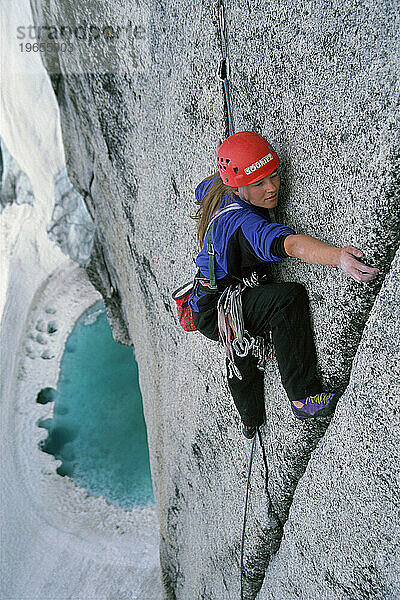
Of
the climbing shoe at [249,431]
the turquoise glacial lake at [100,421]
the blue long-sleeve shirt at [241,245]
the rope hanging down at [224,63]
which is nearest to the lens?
the blue long-sleeve shirt at [241,245]

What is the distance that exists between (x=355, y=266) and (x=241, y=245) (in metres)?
0.45

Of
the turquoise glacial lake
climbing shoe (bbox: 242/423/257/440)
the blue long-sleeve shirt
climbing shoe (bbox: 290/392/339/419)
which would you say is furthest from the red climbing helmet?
the turquoise glacial lake

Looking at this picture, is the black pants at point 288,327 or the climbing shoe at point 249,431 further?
the climbing shoe at point 249,431

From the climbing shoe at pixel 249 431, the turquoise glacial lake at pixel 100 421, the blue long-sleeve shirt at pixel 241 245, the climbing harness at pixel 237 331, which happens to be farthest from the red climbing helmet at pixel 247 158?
the turquoise glacial lake at pixel 100 421

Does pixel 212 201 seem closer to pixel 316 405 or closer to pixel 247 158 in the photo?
pixel 247 158

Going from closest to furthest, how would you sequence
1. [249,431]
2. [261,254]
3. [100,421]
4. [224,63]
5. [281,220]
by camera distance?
[261,254] < [281,220] < [224,63] < [249,431] < [100,421]

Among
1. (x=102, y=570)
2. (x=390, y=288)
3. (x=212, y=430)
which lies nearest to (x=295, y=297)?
(x=390, y=288)

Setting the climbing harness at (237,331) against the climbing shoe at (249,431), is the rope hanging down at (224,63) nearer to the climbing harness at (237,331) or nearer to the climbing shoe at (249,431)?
the climbing harness at (237,331)

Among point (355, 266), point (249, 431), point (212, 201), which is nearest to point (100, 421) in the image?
point (249, 431)

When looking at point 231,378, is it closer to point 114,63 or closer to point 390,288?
point 390,288

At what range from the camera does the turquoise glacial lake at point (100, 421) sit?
22.7ft

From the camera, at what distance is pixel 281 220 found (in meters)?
1.82

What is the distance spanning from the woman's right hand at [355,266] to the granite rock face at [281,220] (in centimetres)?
3

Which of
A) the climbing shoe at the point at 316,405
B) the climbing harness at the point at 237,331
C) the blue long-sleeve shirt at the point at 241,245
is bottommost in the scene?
the climbing shoe at the point at 316,405
